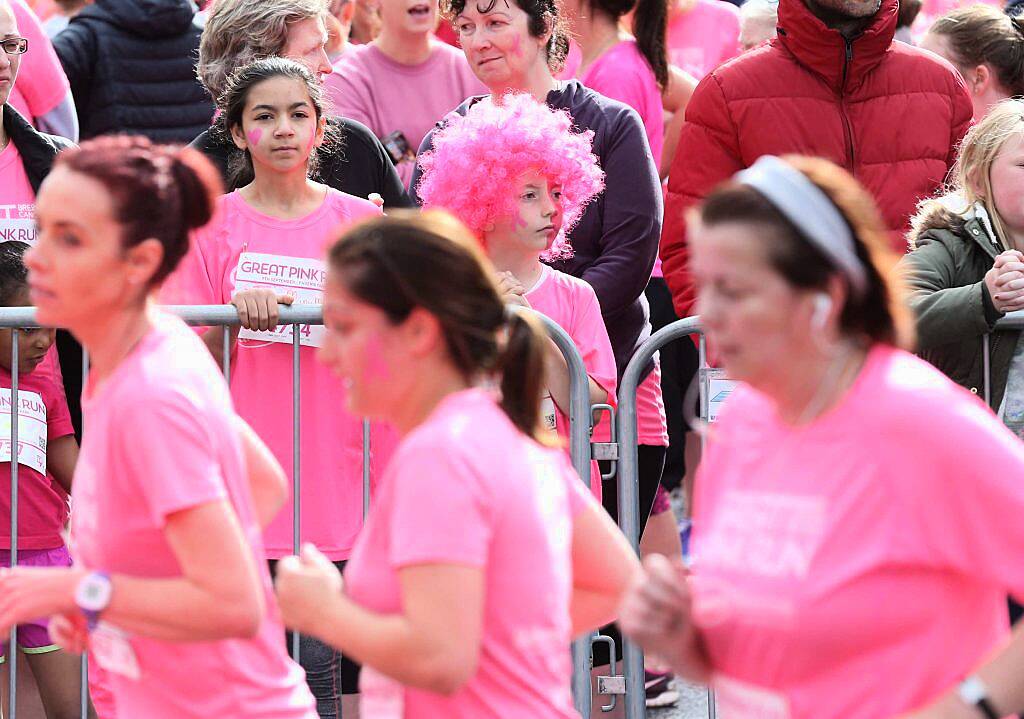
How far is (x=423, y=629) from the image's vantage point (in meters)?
2.40

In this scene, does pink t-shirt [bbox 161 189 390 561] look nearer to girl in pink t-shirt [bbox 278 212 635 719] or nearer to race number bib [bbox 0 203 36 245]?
race number bib [bbox 0 203 36 245]

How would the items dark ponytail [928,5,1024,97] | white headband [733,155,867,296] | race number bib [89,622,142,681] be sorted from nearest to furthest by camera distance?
white headband [733,155,867,296]
race number bib [89,622,142,681]
dark ponytail [928,5,1024,97]

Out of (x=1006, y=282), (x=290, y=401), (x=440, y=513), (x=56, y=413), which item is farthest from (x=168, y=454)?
(x=56, y=413)

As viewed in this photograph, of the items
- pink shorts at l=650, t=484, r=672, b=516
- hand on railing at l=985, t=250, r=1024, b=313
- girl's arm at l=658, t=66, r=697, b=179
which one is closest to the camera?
hand on railing at l=985, t=250, r=1024, b=313

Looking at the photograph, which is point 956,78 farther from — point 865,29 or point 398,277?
point 398,277

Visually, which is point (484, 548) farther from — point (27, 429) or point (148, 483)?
point (27, 429)

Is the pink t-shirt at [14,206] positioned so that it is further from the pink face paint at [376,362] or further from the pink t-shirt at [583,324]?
the pink face paint at [376,362]

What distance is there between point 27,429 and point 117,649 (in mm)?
2179

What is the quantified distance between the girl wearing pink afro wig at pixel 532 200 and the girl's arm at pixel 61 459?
1.37 m

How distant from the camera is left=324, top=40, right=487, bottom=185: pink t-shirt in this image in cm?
614

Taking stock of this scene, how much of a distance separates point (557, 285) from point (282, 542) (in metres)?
1.11

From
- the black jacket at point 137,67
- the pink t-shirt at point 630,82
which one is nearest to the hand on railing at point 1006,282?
the pink t-shirt at point 630,82

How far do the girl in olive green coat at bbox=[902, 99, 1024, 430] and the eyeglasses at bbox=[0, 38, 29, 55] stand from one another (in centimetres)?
295

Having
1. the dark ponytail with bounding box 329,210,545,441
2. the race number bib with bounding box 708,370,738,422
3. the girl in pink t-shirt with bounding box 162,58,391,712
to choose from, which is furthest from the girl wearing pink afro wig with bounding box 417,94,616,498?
the dark ponytail with bounding box 329,210,545,441
